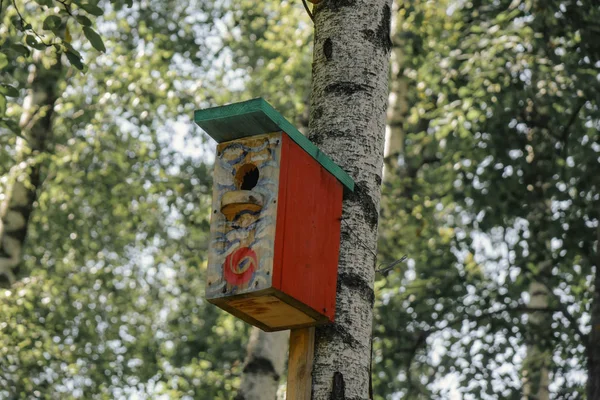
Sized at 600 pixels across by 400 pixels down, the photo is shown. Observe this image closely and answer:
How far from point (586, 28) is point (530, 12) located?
54 cm

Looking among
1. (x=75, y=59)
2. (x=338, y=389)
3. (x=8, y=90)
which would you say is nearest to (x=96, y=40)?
(x=75, y=59)

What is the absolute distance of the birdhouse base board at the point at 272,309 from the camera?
334cm

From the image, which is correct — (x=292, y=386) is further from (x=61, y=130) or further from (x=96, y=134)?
(x=61, y=130)

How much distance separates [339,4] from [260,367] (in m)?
4.10

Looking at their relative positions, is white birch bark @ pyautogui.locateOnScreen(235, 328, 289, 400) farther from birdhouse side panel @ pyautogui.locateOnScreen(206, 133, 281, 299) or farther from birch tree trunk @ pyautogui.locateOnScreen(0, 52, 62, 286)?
birdhouse side panel @ pyautogui.locateOnScreen(206, 133, 281, 299)

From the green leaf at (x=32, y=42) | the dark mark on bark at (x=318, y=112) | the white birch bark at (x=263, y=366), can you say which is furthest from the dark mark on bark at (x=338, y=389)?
the white birch bark at (x=263, y=366)

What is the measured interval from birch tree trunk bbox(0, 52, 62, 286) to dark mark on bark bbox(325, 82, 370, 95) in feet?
17.0

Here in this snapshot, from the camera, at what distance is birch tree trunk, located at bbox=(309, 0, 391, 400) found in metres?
3.29

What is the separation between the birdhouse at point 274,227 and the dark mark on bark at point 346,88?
226mm

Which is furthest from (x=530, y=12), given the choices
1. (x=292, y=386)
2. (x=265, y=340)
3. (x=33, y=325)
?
(x=292, y=386)

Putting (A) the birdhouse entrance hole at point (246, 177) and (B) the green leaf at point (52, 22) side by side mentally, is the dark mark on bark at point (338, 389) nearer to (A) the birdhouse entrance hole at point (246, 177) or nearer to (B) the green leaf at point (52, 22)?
(A) the birdhouse entrance hole at point (246, 177)

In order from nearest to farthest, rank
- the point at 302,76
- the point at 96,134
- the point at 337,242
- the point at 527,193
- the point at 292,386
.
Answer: the point at 292,386 < the point at 337,242 < the point at 527,193 < the point at 96,134 < the point at 302,76

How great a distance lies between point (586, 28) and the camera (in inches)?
346

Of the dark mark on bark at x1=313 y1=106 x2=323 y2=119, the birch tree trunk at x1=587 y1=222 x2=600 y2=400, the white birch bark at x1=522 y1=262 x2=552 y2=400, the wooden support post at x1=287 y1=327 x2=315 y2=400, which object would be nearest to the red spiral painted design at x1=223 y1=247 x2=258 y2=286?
the wooden support post at x1=287 y1=327 x2=315 y2=400
